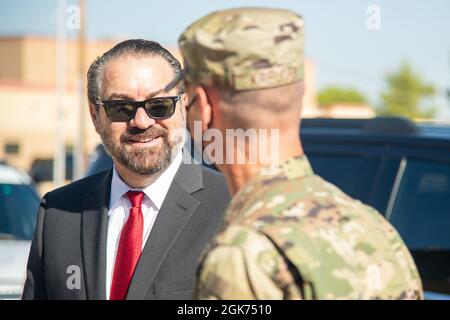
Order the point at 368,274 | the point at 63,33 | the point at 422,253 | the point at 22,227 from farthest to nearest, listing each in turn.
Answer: the point at 63,33
the point at 22,227
the point at 422,253
the point at 368,274

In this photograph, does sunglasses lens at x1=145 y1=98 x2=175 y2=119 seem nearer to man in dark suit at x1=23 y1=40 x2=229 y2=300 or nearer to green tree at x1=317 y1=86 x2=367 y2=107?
man in dark suit at x1=23 y1=40 x2=229 y2=300

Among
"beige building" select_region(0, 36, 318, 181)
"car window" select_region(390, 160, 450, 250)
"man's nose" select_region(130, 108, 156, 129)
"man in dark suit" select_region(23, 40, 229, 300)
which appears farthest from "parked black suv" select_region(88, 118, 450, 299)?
"beige building" select_region(0, 36, 318, 181)

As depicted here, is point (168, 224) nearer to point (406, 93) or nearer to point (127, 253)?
point (127, 253)

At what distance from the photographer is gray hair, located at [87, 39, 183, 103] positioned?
347 cm

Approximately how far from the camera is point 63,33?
44.0 meters

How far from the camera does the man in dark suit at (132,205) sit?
317cm

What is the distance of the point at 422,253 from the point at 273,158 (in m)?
2.60

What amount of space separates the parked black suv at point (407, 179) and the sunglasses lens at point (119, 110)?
5.69ft

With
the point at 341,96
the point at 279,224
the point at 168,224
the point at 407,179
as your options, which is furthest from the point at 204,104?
the point at 341,96

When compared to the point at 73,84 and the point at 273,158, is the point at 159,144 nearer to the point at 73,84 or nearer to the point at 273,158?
the point at 273,158

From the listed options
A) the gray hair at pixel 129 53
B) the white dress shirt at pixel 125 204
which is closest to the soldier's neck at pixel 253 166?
the white dress shirt at pixel 125 204

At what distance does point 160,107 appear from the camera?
338cm
